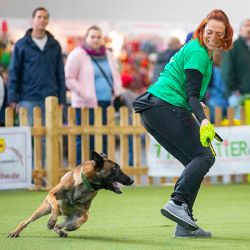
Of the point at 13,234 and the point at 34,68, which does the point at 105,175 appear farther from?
the point at 34,68

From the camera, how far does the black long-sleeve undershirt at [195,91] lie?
658 centimetres

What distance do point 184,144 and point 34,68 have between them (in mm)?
5206

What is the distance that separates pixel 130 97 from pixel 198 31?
8.43m

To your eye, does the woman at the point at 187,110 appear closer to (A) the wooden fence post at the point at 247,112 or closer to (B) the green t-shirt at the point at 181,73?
(B) the green t-shirt at the point at 181,73

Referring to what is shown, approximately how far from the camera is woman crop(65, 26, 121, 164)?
12.3 metres

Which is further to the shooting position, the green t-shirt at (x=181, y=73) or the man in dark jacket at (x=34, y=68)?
the man in dark jacket at (x=34, y=68)

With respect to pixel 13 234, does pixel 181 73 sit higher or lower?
higher

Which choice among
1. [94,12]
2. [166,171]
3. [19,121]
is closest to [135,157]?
[166,171]

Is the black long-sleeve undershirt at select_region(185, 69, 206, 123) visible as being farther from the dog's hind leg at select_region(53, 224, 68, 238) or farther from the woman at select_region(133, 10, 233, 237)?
the dog's hind leg at select_region(53, 224, 68, 238)

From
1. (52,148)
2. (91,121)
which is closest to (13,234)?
(52,148)

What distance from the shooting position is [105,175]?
7.22 m

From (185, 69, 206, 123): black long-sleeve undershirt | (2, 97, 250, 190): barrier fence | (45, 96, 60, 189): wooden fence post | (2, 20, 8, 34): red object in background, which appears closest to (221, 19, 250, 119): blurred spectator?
(2, 97, 250, 190): barrier fence

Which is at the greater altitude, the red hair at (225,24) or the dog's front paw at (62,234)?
the red hair at (225,24)

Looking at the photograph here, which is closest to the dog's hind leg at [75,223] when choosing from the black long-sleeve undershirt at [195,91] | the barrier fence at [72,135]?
the black long-sleeve undershirt at [195,91]
